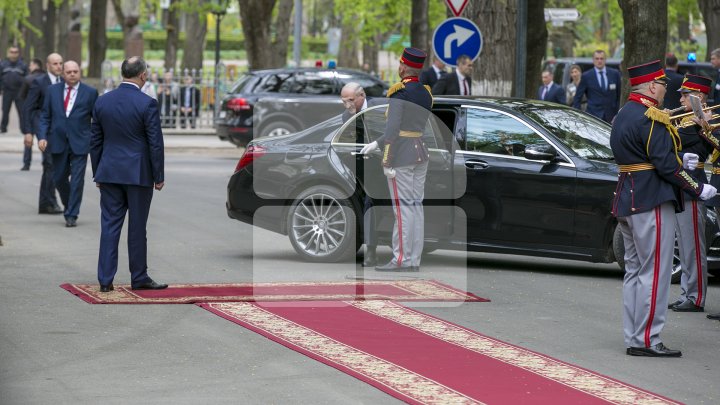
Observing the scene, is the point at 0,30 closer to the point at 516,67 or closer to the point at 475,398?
the point at 516,67

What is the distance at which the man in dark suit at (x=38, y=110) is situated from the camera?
16.7m

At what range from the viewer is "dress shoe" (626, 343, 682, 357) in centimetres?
886

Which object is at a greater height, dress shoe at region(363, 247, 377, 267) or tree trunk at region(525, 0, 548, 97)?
tree trunk at region(525, 0, 548, 97)

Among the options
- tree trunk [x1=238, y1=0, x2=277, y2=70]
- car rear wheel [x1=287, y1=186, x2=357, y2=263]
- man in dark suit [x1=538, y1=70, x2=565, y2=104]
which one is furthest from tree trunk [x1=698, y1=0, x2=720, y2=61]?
car rear wheel [x1=287, y1=186, x2=357, y2=263]

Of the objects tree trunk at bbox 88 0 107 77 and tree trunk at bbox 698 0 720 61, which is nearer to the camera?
tree trunk at bbox 698 0 720 61

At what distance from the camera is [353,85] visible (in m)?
13.4

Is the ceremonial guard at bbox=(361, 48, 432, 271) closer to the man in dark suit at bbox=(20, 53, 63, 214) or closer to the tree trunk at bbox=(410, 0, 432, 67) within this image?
the man in dark suit at bbox=(20, 53, 63, 214)

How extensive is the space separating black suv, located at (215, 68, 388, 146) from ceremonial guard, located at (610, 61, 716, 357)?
1895 cm

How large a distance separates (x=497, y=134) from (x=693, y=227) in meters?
2.48

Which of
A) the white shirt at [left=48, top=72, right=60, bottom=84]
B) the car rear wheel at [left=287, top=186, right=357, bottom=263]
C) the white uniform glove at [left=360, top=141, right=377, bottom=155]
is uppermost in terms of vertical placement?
the white shirt at [left=48, top=72, right=60, bottom=84]

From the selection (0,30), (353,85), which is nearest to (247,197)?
(353,85)

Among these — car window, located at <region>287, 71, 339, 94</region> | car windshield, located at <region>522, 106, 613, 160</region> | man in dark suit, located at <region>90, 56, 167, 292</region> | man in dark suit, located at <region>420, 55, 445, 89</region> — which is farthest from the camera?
car window, located at <region>287, 71, 339, 94</region>

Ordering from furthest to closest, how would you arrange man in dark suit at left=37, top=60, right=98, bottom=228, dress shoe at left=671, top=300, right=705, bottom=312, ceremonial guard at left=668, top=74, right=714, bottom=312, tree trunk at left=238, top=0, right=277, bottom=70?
tree trunk at left=238, top=0, right=277, bottom=70, man in dark suit at left=37, top=60, right=98, bottom=228, dress shoe at left=671, top=300, right=705, bottom=312, ceremonial guard at left=668, top=74, right=714, bottom=312

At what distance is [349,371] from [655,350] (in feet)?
6.78
